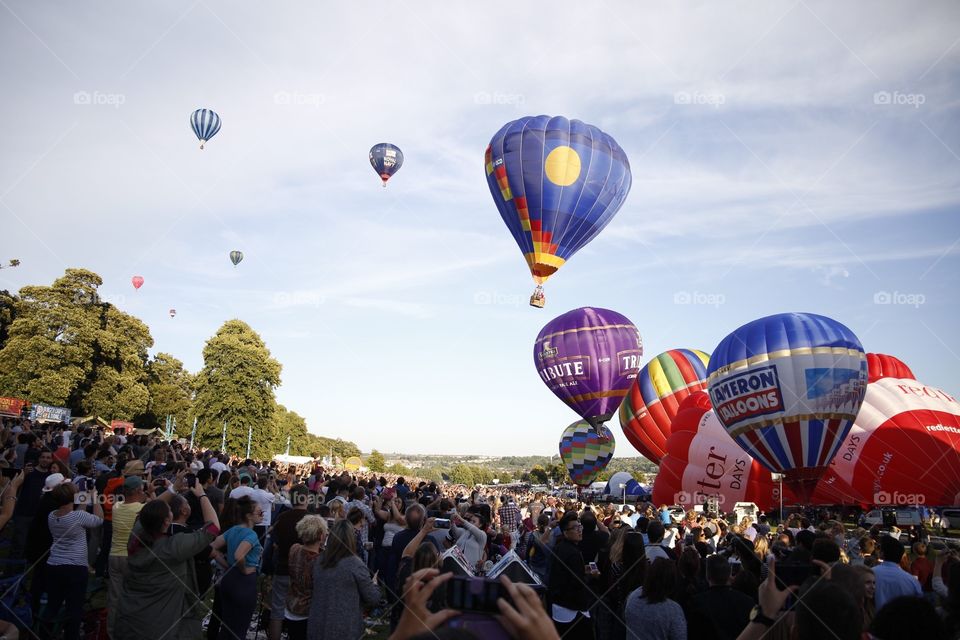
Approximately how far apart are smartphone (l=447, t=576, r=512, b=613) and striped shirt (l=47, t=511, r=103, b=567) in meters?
5.88

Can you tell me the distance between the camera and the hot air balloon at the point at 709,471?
88.0 ft

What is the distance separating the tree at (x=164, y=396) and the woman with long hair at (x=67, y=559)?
2008 inches

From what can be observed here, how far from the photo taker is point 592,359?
32.2m

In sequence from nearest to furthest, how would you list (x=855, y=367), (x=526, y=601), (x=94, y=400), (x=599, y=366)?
(x=526, y=601) → (x=855, y=367) → (x=599, y=366) → (x=94, y=400)

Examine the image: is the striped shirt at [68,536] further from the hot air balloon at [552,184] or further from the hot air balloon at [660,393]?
the hot air balloon at [660,393]

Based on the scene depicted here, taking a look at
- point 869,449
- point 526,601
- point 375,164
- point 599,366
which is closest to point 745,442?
point 869,449

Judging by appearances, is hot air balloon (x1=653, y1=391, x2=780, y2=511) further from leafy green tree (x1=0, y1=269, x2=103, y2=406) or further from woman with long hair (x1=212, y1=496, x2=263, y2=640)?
leafy green tree (x1=0, y1=269, x2=103, y2=406)

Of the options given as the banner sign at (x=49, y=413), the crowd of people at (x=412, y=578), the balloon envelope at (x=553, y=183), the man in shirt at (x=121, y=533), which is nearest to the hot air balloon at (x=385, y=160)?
the balloon envelope at (x=553, y=183)

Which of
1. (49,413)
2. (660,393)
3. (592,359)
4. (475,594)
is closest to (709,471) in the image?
(592,359)

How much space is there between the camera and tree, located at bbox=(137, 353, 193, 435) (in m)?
59.2

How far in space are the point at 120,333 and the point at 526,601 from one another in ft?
161

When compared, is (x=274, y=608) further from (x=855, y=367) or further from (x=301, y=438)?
(x=301, y=438)

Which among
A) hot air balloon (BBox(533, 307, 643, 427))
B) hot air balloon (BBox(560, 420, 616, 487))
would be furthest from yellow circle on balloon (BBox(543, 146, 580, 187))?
hot air balloon (BBox(560, 420, 616, 487))

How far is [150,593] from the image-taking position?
5008 millimetres
